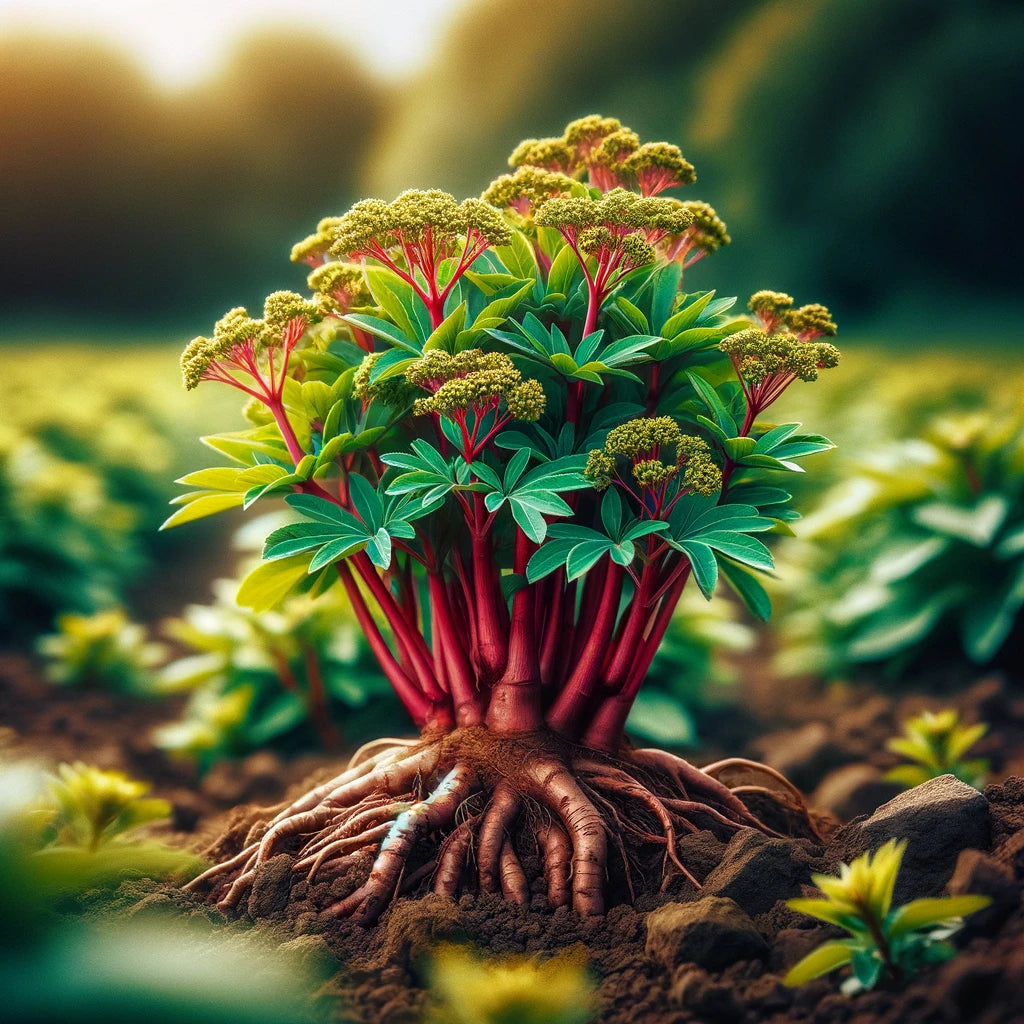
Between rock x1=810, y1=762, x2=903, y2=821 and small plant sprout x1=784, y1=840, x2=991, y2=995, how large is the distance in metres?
1.89

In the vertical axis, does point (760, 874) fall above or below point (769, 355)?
below

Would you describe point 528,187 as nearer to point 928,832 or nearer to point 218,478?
point 218,478

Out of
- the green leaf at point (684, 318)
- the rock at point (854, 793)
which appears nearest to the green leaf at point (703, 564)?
the green leaf at point (684, 318)

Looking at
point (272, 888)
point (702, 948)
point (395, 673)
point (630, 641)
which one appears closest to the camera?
point (702, 948)

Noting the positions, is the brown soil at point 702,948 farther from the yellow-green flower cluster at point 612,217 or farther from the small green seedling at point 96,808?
the yellow-green flower cluster at point 612,217

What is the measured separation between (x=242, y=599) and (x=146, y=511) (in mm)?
6363

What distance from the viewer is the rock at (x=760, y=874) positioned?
6.77ft

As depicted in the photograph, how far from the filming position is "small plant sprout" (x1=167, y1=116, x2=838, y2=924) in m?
2.14

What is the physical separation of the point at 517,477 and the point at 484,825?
0.86m

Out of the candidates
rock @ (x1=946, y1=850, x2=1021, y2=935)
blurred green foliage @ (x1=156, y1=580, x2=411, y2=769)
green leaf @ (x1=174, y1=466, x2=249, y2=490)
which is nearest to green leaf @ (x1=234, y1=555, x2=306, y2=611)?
green leaf @ (x1=174, y1=466, x2=249, y2=490)

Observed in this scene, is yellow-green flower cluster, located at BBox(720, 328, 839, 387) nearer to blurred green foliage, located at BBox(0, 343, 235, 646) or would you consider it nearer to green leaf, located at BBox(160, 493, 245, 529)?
green leaf, located at BBox(160, 493, 245, 529)

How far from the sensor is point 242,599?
8.17ft

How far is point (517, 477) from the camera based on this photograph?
7.05 feet

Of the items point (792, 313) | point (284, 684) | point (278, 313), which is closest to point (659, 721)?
point (284, 684)
